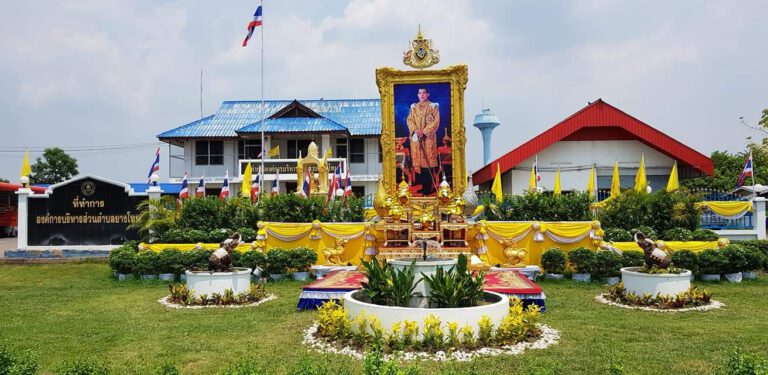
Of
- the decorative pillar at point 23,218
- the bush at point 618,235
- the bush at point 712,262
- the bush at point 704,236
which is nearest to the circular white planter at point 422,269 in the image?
the bush at point 712,262

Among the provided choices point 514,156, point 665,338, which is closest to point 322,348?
point 665,338

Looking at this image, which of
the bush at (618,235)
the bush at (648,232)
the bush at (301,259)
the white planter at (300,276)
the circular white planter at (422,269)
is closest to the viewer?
the circular white planter at (422,269)

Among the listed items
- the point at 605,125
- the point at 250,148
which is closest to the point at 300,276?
the point at 605,125

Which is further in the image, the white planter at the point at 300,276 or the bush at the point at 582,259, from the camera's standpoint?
the white planter at the point at 300,276

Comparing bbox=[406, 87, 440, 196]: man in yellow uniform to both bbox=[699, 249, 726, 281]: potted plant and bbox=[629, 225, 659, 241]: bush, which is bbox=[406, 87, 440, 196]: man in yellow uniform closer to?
bbox=[629, 225, 659, 241]: bush

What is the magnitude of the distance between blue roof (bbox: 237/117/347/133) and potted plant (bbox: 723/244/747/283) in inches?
703

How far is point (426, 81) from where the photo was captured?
16.4 m

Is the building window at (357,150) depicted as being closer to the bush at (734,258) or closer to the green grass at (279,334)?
the green grass at (279,334)

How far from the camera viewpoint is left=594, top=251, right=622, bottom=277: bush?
1233 centimetres

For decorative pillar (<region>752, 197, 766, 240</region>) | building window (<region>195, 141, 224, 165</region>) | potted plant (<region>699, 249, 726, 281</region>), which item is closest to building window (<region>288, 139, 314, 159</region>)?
building window (<region>195, 141, 224, 165</region>)

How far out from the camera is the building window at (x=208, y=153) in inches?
1117

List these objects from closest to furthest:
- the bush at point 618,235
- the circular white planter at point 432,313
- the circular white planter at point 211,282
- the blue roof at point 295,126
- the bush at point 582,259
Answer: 1. the circular white planter at point 432,313
2. the circular white planter at point 211,282
3. the bush at point 582,259
4. the bush at point 618,235
5. the blue roof at point 295,126

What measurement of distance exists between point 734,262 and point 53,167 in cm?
4886

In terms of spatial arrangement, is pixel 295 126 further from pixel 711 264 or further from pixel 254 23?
pixel 711 264
